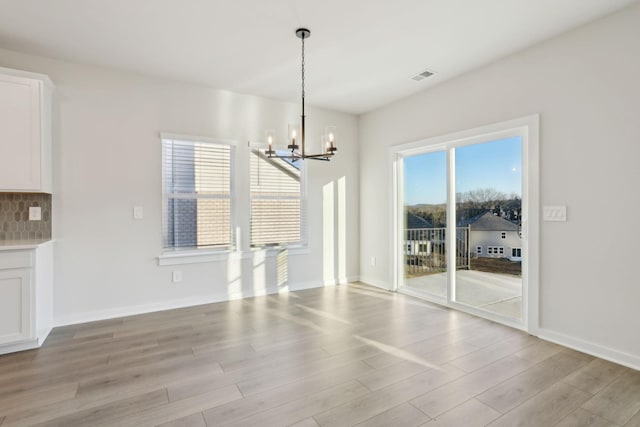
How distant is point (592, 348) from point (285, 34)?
3855 millimetres

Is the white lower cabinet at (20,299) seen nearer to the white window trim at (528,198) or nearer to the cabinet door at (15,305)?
the cabinet door at (15,305)

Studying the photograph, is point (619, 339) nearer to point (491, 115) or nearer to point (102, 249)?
point (491, 115)

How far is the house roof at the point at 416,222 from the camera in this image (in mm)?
4547

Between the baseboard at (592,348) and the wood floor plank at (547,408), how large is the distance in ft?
2.41

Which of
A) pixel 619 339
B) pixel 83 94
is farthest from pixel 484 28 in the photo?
pixel 83 94

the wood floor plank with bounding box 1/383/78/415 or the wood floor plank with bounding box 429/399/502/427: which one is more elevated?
the wood floor plank with bounding box 1/383/78/415

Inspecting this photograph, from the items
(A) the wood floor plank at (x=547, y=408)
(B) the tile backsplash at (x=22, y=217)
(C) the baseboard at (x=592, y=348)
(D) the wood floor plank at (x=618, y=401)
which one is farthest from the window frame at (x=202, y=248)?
(D) the wood floor plank at (x=618, y=401)

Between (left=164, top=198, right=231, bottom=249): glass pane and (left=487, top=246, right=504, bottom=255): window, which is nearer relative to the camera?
(left=487, top=246, right=504, bottom=255): window

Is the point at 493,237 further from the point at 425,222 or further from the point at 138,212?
the point at 138,212

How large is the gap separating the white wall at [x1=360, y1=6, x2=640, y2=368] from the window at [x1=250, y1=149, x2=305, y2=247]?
2.75 m

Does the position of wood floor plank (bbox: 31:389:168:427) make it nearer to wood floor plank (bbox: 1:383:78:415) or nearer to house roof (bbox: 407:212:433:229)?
wood floor plank (bbox: 1:383:78:415)

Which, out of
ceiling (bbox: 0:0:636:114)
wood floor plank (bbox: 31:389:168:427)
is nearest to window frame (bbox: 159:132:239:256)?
ceiling (bbox: 0:0:636:114)

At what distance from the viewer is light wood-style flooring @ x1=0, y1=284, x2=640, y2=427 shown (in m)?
1.97

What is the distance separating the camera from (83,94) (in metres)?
3.59
